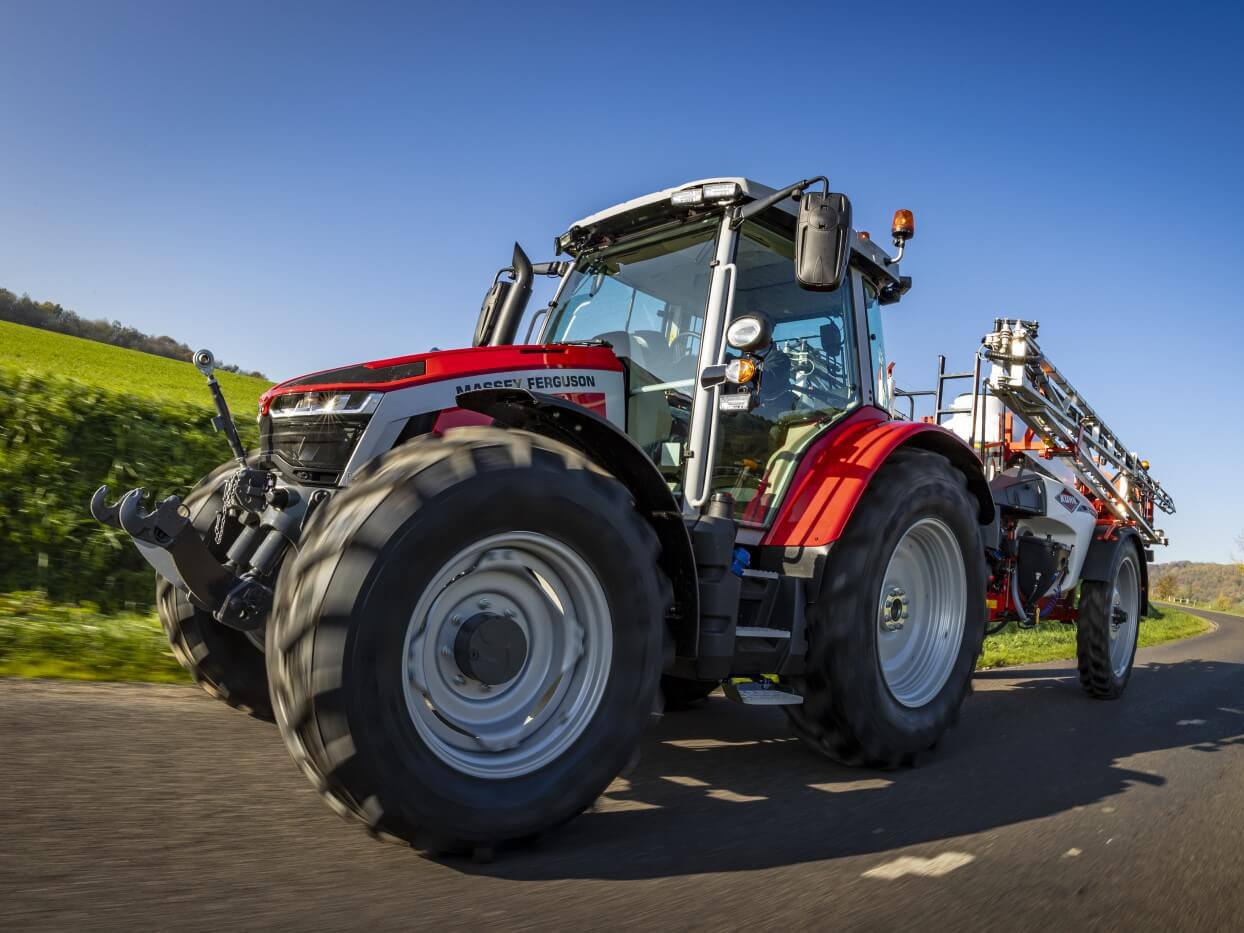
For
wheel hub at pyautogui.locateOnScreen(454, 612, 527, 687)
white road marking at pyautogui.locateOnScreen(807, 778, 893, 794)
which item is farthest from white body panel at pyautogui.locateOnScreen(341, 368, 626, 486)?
white road marking at pyautogui.locateOnScreen(807, 778, 893, 794)

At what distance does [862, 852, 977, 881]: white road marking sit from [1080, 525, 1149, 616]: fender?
15.3ft

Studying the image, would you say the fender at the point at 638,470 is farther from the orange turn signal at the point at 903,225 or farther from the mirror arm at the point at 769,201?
the orange turn signal at the point at 903,225

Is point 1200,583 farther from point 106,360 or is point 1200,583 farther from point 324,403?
point 324,403

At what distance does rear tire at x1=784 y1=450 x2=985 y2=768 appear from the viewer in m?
3.51

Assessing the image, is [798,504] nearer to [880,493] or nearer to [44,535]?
[880,493]

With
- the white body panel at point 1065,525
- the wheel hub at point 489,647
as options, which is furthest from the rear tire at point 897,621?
the white body panel at point 1065,525

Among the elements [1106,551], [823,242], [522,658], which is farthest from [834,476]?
[1106,551]

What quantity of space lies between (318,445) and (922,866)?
2321mm

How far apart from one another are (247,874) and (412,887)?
0.38 m

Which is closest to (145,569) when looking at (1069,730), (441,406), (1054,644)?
(441,406)

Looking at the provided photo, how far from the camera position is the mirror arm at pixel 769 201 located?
3.48 m

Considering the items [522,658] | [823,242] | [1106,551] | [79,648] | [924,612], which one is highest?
[823,242]

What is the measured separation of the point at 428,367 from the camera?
2.90m

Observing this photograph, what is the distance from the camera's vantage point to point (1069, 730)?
5.02m
